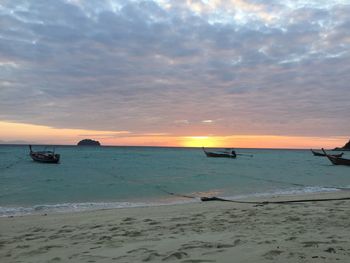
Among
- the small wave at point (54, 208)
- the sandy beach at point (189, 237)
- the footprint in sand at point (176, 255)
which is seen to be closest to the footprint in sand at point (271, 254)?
the sandy beach at point (189, 237)

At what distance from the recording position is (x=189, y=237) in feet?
22.4

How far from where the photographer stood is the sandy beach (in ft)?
17.7

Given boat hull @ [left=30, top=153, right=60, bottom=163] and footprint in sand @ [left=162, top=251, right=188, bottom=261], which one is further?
boat hull @ [left=30, top=153, right=60, bottom=163]

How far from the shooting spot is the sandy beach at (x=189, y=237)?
5.38 meters

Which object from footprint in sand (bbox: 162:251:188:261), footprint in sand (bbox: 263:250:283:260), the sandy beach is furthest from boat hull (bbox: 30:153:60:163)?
footprint in sand (bbox: 263:250:283:260)

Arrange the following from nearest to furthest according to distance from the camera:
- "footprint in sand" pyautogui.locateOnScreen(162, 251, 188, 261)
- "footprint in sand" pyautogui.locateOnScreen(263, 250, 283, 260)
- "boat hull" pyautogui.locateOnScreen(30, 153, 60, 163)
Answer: "footprint in sand" pyautogui.locateOnScreen(263, 250, 283, 260) < "footprint in sand" pyautogui.locateOnScreen(162, 251, 188, 261) < "boat hull" pyautogui.locateOnScreen(30, 153, 60, 163)

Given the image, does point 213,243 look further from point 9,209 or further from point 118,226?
point 9,209

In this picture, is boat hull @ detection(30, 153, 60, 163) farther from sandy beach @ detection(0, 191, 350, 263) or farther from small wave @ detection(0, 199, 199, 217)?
sandy beach @ detection(0, 191, 350, 263)

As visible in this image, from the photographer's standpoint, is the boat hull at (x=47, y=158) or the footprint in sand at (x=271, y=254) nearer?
the footprint in sand at (x=271, y=254)

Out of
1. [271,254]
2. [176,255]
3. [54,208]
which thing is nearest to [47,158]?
[54,208]

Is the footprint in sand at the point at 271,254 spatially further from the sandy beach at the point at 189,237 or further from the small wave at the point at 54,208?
the small wave at the point at 54,208

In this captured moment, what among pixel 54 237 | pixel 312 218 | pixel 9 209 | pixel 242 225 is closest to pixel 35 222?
pixel 54 237

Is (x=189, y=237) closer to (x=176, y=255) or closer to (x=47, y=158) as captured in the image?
(x=176, y=255)

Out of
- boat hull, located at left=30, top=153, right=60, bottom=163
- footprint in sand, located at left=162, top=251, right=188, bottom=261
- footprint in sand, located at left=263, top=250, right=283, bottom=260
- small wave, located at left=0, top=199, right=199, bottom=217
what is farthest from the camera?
boat hull, located at left=30, top=153, right=60, bottom=163
